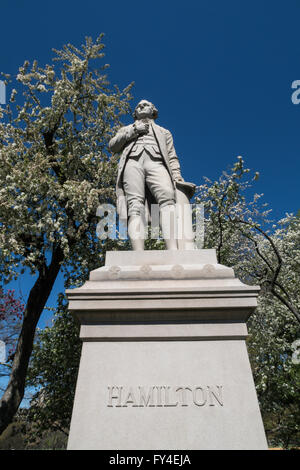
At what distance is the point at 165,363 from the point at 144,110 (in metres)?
4.59

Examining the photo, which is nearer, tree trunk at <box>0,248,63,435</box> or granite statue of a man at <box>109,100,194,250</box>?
granite statue of a man at <box>109,100,194,250</box>

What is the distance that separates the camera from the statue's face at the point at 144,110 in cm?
639

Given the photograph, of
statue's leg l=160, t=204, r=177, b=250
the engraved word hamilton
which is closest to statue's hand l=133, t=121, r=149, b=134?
statue's leg l=160, t=204, r=177, b=250

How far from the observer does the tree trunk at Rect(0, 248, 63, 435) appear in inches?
425

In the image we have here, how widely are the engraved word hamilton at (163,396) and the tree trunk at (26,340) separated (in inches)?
354

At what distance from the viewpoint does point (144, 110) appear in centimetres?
639

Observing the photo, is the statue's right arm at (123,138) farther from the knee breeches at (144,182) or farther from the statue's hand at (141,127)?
the knee breeches at (144,182)

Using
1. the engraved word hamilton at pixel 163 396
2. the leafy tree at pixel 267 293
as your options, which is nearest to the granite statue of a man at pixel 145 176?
the engraved word hamilton at pixel 163 396

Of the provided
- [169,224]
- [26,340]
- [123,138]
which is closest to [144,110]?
[123,138]

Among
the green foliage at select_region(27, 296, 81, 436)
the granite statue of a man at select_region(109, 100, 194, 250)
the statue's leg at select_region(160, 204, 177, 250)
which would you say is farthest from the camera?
the green foliage at select_region(27, 296, 81, 436)

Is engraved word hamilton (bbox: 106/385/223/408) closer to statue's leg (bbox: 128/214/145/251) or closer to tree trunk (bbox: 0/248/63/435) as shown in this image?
statue's leg (bbox: 128/214/145/251)

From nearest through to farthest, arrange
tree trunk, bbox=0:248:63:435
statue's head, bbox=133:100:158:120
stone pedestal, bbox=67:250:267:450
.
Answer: stone pedestal, bbox=67:250:267:450, statue's head, bbox=133:100:158:120, tree trunk, bbox=0:248:63:435

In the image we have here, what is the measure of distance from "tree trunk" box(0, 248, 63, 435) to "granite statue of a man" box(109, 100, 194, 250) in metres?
8.01
